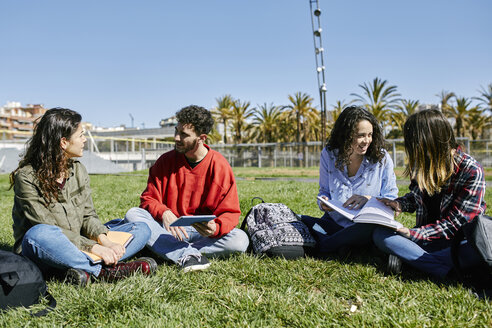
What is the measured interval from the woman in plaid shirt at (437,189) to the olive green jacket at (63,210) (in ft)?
7.61

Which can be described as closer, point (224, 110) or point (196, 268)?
point (196, 268)

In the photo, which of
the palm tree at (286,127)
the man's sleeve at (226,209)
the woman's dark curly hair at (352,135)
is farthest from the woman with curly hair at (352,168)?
the palm tree at (286,127)

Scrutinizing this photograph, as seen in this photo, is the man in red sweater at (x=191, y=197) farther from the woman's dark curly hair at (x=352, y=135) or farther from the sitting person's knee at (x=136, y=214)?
the woman's dark curly hair at (x=352, y=135)

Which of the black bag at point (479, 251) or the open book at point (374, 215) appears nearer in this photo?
the black bag at point (479, 251)

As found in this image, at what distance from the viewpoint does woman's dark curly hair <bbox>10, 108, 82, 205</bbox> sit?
281 centimetres

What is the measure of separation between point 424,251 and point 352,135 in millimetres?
1265

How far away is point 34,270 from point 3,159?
22532 mm

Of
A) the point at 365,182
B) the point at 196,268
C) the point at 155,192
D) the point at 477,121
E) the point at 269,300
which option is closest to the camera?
the point at 269,300

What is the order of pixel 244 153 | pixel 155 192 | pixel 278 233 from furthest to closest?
1. pixel 244 153
2. pixel 155 192
3. pixel 278 233

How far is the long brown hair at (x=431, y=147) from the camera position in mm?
2826

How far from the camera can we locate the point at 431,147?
9.37 feet

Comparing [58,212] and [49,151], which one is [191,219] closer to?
[58,212]

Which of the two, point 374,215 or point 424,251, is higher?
point 374,215

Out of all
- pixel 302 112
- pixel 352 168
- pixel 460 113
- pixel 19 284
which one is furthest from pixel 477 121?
pixel 19 284
